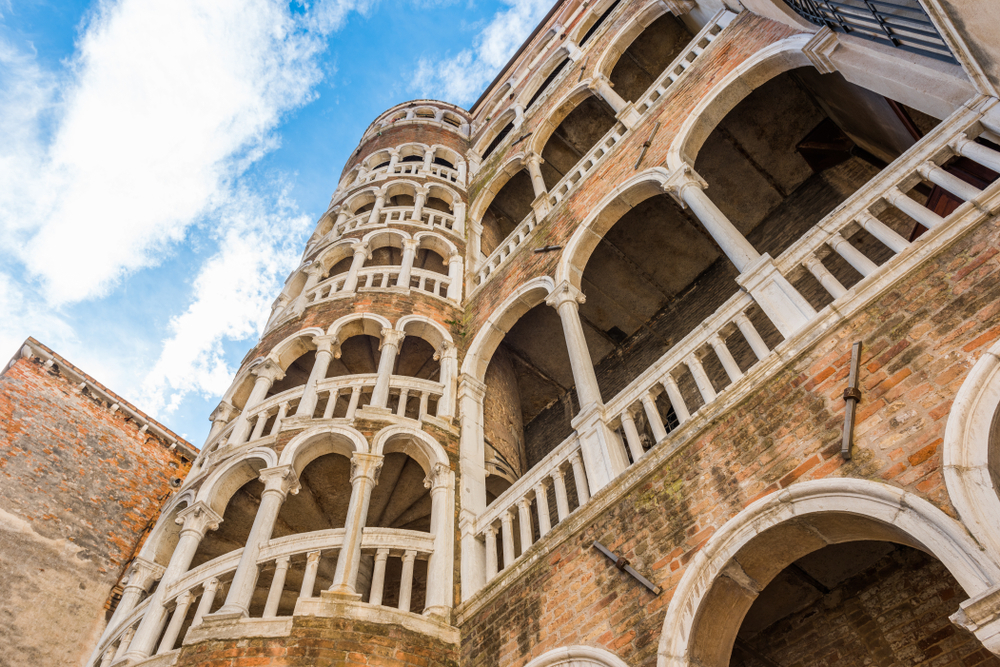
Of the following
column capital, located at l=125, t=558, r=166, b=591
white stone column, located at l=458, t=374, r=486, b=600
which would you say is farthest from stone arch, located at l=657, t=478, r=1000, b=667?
column capital, located at l=125, t=558, r=166, b=591

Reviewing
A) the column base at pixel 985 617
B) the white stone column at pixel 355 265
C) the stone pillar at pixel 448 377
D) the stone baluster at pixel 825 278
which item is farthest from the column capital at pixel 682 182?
the column base at pixel 985 617

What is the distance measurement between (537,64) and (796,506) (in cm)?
1790

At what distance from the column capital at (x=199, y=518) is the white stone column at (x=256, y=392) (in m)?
1.17

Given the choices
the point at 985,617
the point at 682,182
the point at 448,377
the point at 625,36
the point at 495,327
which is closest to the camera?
the point at 985,617

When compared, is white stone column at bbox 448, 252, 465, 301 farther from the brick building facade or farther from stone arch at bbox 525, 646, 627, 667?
stone arch at bbox 525, 646, 627, 667

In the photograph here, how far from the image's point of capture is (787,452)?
4.89 meters

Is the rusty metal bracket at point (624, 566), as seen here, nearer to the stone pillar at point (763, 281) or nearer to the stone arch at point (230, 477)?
the stone pillar at point (763, 281)

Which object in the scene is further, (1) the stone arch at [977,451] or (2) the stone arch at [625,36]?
(2) the stone arch at [625,36]

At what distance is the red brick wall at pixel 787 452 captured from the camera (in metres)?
4.29

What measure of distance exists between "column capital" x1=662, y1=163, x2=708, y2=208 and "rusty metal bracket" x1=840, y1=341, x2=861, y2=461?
426cm

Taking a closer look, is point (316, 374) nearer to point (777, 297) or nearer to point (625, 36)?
point (777, 297)

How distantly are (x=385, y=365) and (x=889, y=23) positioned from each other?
25.0ft

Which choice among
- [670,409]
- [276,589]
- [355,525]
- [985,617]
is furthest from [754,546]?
[670,409]

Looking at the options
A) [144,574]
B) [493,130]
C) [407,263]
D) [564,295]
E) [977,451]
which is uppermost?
[493,130]
